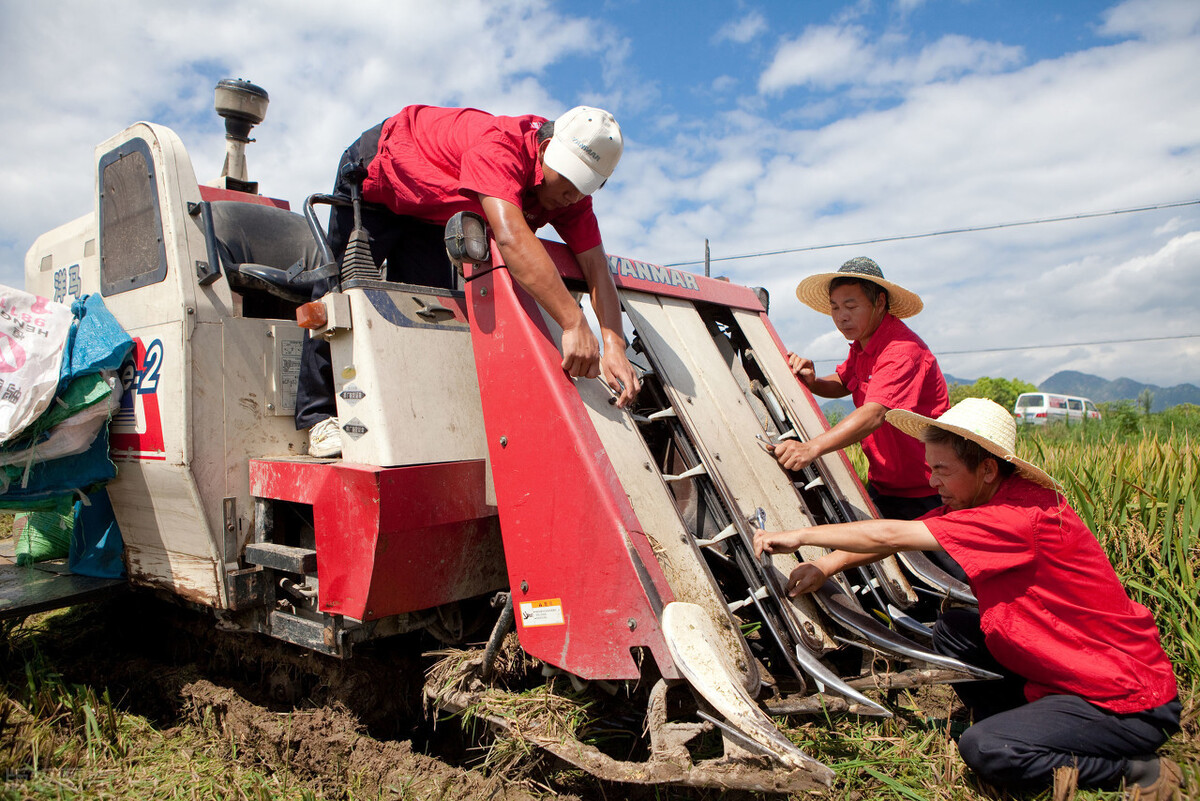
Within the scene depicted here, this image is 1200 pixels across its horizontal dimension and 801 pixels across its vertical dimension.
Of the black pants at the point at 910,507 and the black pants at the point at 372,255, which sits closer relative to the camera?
the black pants at the point at 372,255

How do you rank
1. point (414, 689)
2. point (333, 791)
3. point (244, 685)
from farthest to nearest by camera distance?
1. point (244, 685)
2. point (414, 689)
3. point (333, 791)

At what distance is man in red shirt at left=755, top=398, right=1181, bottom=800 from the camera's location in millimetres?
2223

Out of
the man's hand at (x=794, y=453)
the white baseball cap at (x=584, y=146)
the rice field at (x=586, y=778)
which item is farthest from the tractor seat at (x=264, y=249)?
the man's hand at (x=794, y=453)

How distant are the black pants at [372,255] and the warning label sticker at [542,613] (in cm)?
124

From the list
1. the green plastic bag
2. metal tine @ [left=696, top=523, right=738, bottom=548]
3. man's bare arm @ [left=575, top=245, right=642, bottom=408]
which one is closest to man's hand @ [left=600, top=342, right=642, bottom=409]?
man's bare arm @ [left=575, top=245, right=642, bottom=408]

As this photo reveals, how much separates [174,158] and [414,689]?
7.89ft

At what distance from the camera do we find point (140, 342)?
3.19 metres

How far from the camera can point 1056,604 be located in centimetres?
230

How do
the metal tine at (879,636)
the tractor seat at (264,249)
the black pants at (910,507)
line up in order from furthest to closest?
the black pants at (910,507) → the tractor seat at (264,249) → the metal tine at (879,636)

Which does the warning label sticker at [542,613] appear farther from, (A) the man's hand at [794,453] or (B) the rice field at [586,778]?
(A) the man's hand at [794,453]

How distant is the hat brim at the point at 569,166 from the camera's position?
2607 mm

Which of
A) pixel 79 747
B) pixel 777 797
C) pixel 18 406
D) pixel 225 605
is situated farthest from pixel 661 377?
pixel 79 747

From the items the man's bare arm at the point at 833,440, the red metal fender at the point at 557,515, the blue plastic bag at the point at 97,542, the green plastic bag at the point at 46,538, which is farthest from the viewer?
the green plastic bag at the point at 46,538

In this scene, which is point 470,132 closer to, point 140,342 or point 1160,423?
point 140,342
